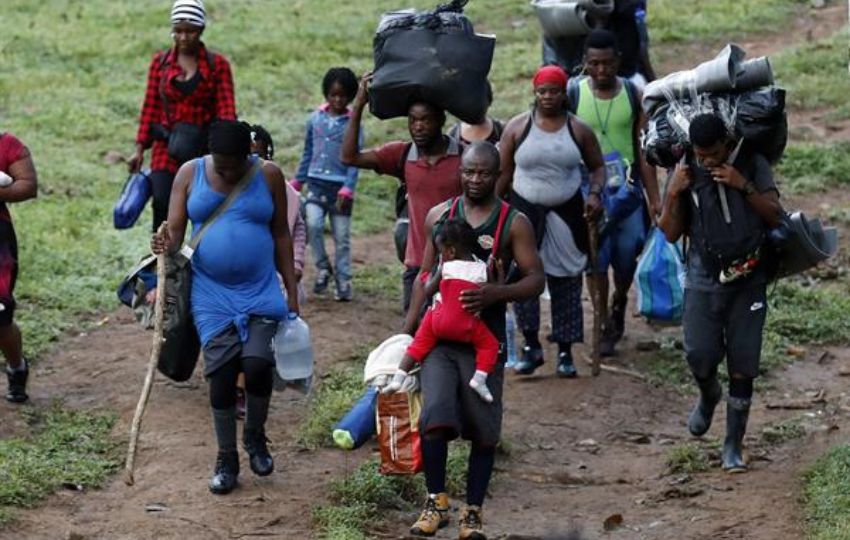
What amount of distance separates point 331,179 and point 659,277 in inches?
106

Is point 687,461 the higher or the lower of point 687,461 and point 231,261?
the lower

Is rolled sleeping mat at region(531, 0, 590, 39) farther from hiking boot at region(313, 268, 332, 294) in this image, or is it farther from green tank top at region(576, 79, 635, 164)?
hiking boot at region(313, 268, 332, 294)

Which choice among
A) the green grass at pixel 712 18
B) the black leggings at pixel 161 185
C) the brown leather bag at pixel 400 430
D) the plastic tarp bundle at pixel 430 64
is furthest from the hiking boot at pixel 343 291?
the green grass at pixel 712 18

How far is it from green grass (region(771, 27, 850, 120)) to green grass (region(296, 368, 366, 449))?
7.98 meters

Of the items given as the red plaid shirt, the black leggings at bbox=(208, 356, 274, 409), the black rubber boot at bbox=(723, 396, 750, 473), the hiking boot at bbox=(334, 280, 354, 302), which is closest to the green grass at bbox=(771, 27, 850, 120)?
the hiking boot at bbox=(334, 280, 354, 302)

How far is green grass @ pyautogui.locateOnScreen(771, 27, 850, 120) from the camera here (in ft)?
55.4

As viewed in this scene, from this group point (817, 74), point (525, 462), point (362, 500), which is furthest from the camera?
point (817, 74)

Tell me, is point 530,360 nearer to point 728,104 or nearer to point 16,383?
point 728,104

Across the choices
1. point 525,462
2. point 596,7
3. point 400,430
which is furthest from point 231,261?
point 596,7

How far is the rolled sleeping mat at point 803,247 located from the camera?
26.3 feet

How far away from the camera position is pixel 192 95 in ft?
33.5

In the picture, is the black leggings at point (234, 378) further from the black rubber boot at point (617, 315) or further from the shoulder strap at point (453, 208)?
the black rubber boot at point (617, 315)

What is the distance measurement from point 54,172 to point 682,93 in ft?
27.0

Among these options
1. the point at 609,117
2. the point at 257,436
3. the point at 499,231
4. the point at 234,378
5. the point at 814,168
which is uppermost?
the point at 609,117
